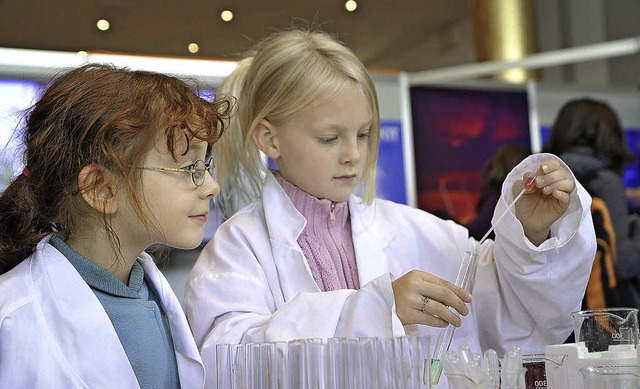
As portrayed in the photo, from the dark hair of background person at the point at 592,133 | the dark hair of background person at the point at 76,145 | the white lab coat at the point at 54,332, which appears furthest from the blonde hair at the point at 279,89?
the dark hair of background person at the point at 592,133

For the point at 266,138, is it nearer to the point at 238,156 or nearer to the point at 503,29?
the point at 238,156

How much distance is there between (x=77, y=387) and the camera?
129cm

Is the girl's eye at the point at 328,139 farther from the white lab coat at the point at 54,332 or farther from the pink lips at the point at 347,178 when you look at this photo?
the white lab coat at the point at 54,332

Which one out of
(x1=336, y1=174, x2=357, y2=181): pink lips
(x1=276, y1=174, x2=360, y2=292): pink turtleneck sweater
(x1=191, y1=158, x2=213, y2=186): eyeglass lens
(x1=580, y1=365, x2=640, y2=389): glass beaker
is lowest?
(x1=580, y1=365, x2=640, y2=389): glass beaker

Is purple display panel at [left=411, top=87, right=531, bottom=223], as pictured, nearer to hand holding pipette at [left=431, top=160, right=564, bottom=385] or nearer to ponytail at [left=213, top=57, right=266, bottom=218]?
ponytail at [left=213, top=57, right=266, bottom=218]

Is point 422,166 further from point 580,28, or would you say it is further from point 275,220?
point 275,220

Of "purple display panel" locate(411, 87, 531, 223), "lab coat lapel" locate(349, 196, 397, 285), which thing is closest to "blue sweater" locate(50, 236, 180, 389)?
"lab coat lapel" locate(349, 196, 397, 285)

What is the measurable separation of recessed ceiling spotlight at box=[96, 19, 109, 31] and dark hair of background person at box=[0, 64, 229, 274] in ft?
6.15

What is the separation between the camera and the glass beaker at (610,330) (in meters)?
1.31

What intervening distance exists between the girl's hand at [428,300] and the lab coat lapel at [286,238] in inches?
12.4

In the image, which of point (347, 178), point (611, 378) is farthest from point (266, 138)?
point (611, 378)

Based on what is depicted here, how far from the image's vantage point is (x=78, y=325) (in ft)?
4.36

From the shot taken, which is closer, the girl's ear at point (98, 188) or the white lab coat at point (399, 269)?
the girl's ear at point (98, 188)

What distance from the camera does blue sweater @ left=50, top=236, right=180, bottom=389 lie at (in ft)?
4.76
